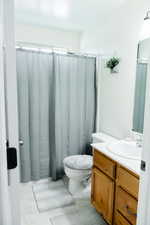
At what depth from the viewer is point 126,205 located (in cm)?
145

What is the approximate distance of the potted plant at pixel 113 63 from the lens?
90.9 inches

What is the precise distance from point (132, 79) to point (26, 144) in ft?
5.28

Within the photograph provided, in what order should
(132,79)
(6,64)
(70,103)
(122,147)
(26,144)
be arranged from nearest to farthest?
(6,64) < (122,147) < (132,79) < (26,144) < (70,103)

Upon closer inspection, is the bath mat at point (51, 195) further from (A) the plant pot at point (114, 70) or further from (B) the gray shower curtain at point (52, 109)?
(A) the plant pot at point (114, 70)

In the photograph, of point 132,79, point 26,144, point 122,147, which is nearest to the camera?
point 122,147

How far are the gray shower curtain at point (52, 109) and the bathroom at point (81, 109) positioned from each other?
0.04 feet

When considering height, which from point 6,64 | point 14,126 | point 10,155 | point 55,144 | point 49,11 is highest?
point 49,11

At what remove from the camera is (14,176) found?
2.53ft

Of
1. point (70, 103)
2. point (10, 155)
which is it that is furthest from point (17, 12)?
point (10, 155)

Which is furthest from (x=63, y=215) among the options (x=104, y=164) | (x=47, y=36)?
(x=47, y=36)

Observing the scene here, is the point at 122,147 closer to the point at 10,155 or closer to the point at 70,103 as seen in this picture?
the point at 70,103

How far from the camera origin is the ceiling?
2.19 meters

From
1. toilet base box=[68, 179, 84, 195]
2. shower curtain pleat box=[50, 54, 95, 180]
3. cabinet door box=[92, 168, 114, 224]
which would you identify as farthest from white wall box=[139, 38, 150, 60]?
toilet base box=[68, 179, 84, 195]

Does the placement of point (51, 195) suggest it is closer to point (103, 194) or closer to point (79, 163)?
point (79, 163)
